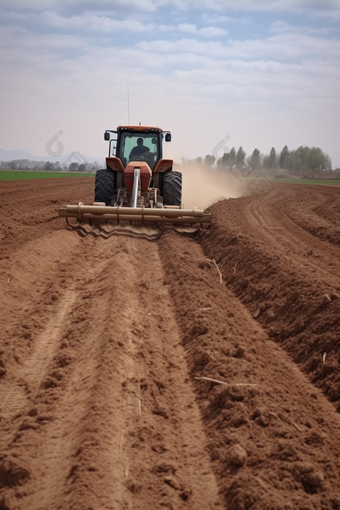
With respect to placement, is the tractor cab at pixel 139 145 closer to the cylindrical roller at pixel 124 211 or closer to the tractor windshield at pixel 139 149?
the tractor windshield at pixel 139 149

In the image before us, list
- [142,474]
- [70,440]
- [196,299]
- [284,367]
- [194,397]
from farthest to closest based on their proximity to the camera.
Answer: [196,299] < [284,367] < [194,397] < [70,440] < [142,474]

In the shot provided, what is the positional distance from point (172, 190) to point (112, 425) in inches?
396

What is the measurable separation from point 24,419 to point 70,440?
55 cm

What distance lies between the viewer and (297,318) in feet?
22.1

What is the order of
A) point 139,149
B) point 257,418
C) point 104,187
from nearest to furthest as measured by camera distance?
point 257,418
point 104,187
point 139,149

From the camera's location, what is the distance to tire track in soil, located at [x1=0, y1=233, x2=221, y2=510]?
343 cm

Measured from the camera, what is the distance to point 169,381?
5.17m

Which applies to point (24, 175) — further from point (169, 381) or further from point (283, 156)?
point (283, 156)

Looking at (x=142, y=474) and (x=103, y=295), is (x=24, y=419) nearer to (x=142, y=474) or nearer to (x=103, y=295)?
(x=142, y=474)

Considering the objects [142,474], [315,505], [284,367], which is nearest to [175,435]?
[142,474]

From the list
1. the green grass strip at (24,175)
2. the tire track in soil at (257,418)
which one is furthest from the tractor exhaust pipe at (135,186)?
the green grass strip at (24,175)

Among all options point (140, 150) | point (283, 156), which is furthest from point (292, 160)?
point (140, 150)

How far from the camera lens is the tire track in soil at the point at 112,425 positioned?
11.3 ft

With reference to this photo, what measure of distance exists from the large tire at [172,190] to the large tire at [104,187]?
1.41 m
